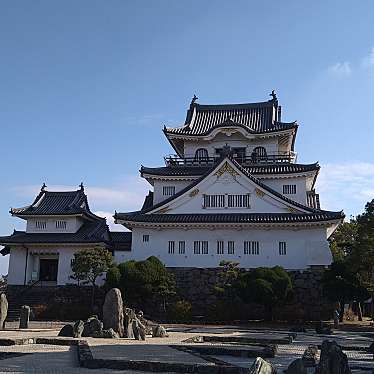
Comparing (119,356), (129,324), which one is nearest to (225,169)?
(129,324)

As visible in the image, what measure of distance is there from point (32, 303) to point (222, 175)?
58.7 feet

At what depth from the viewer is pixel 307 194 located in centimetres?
4312

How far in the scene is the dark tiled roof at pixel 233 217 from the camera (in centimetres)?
3578

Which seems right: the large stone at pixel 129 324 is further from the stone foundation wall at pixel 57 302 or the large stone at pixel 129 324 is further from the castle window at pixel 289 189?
the castle window at pixel 289 189

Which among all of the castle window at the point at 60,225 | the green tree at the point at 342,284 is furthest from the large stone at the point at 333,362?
the castle window at the point at 60,225

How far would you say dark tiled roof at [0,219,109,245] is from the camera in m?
40.5

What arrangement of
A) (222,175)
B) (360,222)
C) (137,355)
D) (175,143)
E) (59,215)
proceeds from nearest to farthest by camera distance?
(137,355) < (360,222) < (222,175) < (59,215) < (175,143)

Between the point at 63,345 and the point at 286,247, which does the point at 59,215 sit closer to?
the point at 286,247

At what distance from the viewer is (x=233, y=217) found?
3756 centimetres

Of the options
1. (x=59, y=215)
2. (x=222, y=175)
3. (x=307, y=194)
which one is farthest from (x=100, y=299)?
(x=307, y=194)

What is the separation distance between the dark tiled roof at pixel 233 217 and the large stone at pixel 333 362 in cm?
2655

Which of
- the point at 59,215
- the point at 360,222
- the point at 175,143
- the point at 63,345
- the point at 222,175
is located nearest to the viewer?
the point at 63,345

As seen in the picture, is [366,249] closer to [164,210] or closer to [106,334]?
[106,334]

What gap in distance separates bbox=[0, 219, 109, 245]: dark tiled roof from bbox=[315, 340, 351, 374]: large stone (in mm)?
31928
